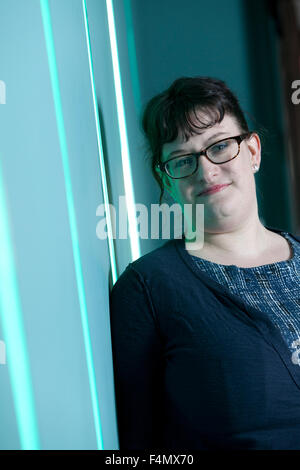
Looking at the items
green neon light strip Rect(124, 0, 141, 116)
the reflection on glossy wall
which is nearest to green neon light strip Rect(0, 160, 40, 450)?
the reflection on glossy wall

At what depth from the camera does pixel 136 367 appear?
896 mm

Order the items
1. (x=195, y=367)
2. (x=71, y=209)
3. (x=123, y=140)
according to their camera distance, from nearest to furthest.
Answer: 1. (x=71, y=209)
2. (x=195, y=367)
3. (x=123, y=140)

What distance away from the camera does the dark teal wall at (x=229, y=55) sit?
1.65 m

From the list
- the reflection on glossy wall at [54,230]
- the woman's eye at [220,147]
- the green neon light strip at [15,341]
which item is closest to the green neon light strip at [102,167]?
the reflection on glossy wall at [54,230]

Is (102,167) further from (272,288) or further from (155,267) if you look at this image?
(272,288)

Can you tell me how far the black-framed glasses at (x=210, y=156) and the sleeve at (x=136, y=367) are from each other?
29 cm

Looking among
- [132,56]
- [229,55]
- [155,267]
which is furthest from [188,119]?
[229,55]

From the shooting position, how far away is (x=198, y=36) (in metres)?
1.68

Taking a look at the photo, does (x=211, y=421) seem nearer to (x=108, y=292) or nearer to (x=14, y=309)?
(x=108, y=292)

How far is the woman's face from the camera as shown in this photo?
3.34 feet

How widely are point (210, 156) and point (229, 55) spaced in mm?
888

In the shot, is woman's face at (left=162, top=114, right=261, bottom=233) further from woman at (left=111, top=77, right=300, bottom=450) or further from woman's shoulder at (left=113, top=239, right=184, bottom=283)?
woman's shoulder at (left=113, top=239, right=184, bottom=283)

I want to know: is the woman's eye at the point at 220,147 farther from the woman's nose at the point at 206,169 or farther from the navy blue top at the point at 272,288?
the navy blue top at the point at 272,288

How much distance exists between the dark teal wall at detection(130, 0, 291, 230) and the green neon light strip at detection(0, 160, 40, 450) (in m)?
1.34
